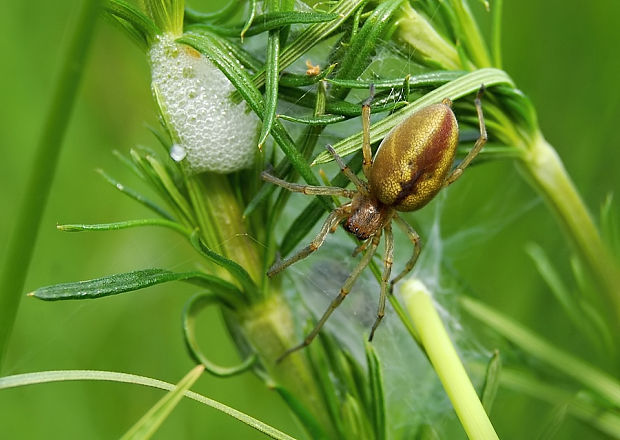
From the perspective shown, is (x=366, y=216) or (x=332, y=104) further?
(x=366, y=216)

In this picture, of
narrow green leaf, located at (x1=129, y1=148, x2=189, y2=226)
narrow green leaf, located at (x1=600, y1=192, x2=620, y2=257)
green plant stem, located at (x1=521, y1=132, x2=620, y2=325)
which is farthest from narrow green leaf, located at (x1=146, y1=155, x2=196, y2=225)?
narrow green leaf, located at (x1=600, y1=192, x2=620, y2=257)

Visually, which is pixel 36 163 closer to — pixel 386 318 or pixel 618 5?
pixel 386 318

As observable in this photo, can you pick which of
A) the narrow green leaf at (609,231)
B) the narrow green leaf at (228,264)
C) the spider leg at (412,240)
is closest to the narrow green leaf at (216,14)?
the narrow green leaf at (228,264)

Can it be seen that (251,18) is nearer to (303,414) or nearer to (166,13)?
(166,13)

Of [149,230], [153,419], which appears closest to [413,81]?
[153,419]

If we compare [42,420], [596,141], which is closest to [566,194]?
[596,141]

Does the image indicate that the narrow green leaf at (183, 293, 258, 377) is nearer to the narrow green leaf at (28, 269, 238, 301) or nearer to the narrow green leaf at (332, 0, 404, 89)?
the narrow green leaf at (28, 269, 238, 301)

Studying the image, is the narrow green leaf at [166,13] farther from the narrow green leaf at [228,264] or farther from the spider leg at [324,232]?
the spider leg at [324,232]
